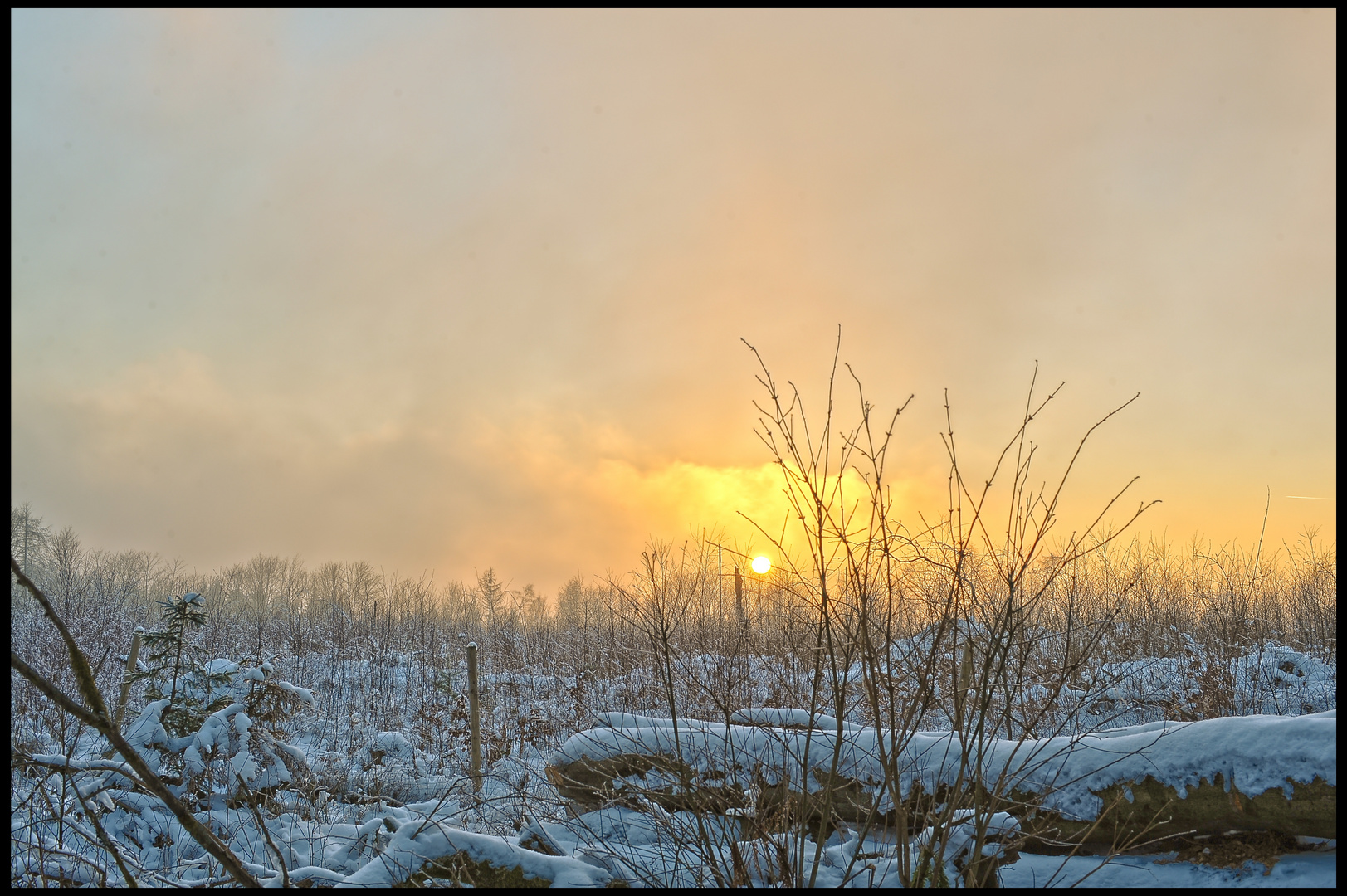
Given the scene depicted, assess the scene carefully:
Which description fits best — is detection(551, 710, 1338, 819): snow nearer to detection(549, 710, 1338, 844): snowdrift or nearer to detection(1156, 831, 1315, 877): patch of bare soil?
detection(549, 710, 1338, 844): snowdrift

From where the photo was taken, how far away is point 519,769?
9.58 meters

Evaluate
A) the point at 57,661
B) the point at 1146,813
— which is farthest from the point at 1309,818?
the point at 57,661

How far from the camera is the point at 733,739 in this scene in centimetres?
402

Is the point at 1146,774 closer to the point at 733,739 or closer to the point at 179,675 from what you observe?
the point at 733,739

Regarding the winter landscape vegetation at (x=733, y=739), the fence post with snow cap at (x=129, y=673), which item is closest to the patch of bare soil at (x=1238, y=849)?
the winter landscape vegetation at (x=733, y=739)

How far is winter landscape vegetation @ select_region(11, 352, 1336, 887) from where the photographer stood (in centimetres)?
260

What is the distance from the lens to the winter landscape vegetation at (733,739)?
260cm

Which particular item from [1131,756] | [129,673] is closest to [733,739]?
[1131,756]

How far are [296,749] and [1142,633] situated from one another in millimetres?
12456

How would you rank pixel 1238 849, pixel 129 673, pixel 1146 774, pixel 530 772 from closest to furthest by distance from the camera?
1. pixel 1238 849
2. pixel 1146 774
3. pixel 129 673
4. pixel 530 772

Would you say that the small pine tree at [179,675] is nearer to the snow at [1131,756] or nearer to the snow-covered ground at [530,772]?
the snow-covered ground at [530,772]

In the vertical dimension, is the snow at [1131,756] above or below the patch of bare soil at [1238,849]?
above

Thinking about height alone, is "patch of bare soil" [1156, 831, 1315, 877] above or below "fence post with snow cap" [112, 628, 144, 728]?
below

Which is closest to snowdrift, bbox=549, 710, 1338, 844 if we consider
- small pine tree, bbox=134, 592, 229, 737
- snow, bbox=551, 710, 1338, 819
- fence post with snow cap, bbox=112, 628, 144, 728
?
snow, bbox=551, 710, 1338, 819
